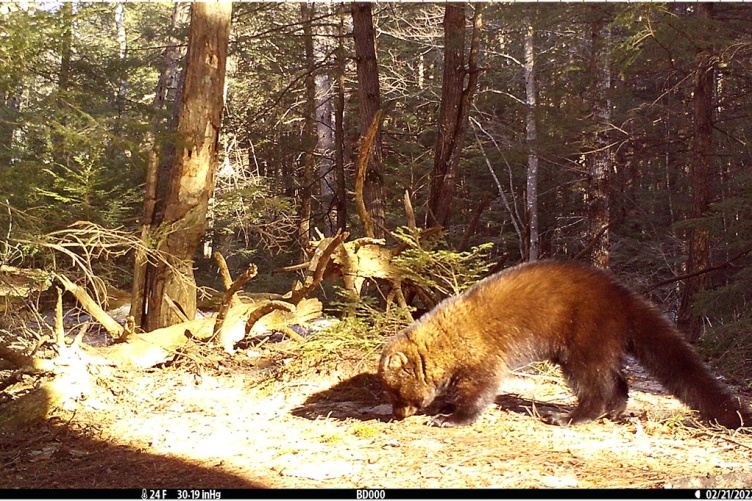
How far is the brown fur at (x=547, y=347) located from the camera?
5.21 m

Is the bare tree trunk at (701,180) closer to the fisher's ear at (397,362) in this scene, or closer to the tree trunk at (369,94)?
the tree trunk at (369,94)

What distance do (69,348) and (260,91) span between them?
15.4m

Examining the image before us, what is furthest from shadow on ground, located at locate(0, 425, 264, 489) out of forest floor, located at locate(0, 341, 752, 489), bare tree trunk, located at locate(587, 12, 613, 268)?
bare tree trunk, located at locate(587, 12, 613, 268)

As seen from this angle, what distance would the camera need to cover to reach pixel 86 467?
15.2 feet

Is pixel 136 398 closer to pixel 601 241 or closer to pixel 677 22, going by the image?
pixel 677 22

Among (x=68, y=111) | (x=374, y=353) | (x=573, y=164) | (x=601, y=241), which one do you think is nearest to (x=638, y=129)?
(x=573, y=164)

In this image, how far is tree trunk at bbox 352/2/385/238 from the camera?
36.2 feet

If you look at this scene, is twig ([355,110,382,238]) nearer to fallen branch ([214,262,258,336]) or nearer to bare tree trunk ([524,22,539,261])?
fallen branch ([214,262,258,336])

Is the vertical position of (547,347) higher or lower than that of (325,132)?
lower

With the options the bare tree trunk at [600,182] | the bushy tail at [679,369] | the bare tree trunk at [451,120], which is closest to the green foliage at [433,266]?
the bushy tail at [679,369]

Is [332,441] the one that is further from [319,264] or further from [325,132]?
[325,132]

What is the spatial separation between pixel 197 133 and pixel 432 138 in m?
13.0
